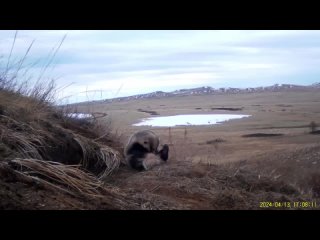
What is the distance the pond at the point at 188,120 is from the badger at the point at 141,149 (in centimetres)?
779

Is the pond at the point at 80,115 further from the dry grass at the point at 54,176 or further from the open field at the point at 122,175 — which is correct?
the dry grass at the point at 54,176

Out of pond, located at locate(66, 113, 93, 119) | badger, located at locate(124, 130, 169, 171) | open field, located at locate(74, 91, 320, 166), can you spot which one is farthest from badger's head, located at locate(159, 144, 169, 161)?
pond, located at locate(66, 113, 93, 119)

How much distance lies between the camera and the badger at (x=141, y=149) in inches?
256

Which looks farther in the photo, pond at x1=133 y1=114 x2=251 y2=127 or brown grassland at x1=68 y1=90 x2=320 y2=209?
pond at x1=133 y1=114 x2=251 y2=127

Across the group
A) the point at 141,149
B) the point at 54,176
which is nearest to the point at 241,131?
the point at 141,149

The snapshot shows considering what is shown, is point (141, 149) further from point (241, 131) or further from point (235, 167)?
point (241, 131)

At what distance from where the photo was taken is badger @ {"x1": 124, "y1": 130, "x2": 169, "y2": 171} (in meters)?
6.50

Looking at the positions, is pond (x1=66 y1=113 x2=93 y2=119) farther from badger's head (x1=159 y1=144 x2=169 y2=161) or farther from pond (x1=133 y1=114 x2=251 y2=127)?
pond (x1=133 y1=114 x2=251 y2=127)

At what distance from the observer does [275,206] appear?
465 cm

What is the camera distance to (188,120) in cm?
1712

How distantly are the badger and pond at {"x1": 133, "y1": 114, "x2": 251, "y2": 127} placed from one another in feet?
25.5
